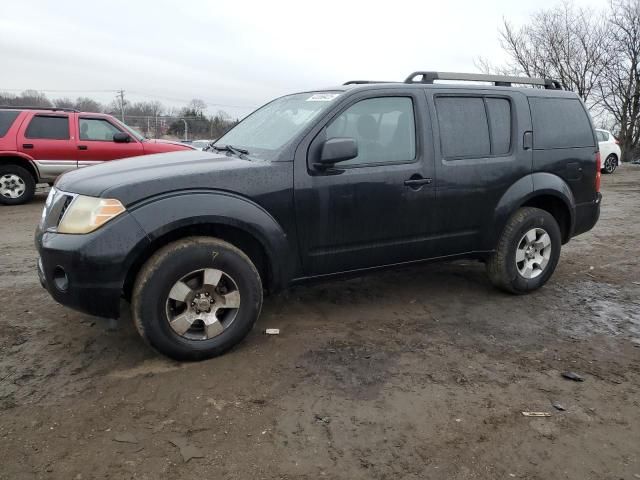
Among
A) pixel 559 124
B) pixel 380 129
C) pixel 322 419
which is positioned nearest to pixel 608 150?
pixel 559 124

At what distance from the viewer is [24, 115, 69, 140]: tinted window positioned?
9625mm

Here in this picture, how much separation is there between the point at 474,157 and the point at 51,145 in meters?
8.36

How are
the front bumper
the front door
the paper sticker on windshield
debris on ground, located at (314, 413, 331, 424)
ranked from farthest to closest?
1. the paper sticker on windshield
2. the front door
3. the front bumper
4. debris on ground, located at (314, 413, 331, 424)

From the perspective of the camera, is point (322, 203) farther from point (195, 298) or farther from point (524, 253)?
point (524, 253)

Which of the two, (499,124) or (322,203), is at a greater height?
(499,124)

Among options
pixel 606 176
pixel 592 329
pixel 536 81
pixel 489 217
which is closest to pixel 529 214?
pixel 489 217


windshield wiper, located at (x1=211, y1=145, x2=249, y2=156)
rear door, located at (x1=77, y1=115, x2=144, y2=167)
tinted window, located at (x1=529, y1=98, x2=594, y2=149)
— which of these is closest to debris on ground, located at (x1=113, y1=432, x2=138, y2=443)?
windshield wiper, located at (x1=211, y1=145, x2=249, y2=156)

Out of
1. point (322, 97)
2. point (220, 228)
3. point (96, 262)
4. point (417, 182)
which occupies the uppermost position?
point (322, 97)

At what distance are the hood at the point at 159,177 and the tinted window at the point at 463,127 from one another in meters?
1.50

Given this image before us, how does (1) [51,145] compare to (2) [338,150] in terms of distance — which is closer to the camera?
(2) [338,150]

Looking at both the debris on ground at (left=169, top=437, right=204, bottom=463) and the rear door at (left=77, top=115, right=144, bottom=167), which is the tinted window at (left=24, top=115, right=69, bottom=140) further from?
the debris on ground at (left=169, top=437, right=204, bottom=463)

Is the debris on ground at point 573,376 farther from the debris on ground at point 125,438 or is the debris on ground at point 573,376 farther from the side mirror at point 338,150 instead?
the debris on ground at point 125,438

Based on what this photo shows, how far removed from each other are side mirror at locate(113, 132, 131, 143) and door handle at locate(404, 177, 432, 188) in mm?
7692

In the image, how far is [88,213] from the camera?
3047 mm
